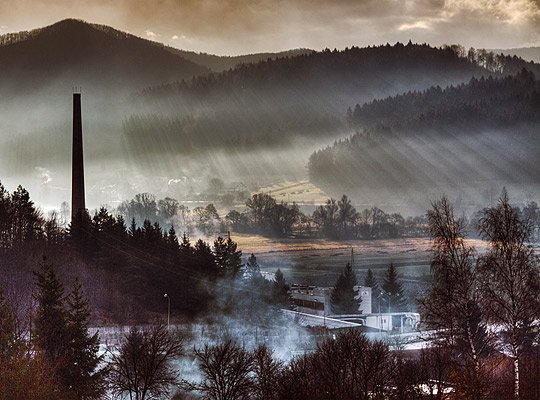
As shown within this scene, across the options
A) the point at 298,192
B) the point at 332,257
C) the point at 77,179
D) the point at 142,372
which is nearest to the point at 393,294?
the point at 332,257

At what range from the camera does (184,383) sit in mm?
32781

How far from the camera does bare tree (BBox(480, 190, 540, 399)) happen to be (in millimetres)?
25828

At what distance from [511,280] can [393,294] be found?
3657 centimetres

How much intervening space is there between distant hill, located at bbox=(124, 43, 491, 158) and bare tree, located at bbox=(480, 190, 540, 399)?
105 meters

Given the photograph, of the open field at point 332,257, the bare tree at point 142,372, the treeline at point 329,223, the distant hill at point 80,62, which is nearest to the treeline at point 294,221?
the treeline at point 329,223

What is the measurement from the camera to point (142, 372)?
104ft

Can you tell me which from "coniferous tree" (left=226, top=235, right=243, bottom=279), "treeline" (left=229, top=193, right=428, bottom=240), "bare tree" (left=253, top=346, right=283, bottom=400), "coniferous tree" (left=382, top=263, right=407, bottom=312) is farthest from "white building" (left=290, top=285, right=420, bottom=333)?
"treeline" (left=229, top=193, right=428, bottom=240)

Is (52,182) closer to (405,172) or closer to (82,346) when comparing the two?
(405,172)

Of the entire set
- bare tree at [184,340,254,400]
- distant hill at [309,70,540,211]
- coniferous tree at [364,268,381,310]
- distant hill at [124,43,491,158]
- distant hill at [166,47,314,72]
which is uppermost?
distant hill at [166,47,314,72]

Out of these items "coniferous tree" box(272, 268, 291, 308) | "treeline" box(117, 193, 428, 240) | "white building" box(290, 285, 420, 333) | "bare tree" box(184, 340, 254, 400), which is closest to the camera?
"bare tree" box(184, 340, 254, 400)

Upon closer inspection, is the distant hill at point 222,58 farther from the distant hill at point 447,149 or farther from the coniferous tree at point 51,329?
the coniferous tree at point 51,329

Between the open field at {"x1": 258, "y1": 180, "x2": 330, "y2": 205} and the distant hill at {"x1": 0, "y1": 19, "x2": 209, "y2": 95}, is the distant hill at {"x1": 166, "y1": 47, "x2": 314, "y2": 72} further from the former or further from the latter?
the open field at {"x1": 258, "y1": 180, "x2": 330, "y2": 205}

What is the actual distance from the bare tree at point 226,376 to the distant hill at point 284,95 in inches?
3956

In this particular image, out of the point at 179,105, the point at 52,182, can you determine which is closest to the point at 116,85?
the point at 179,105
